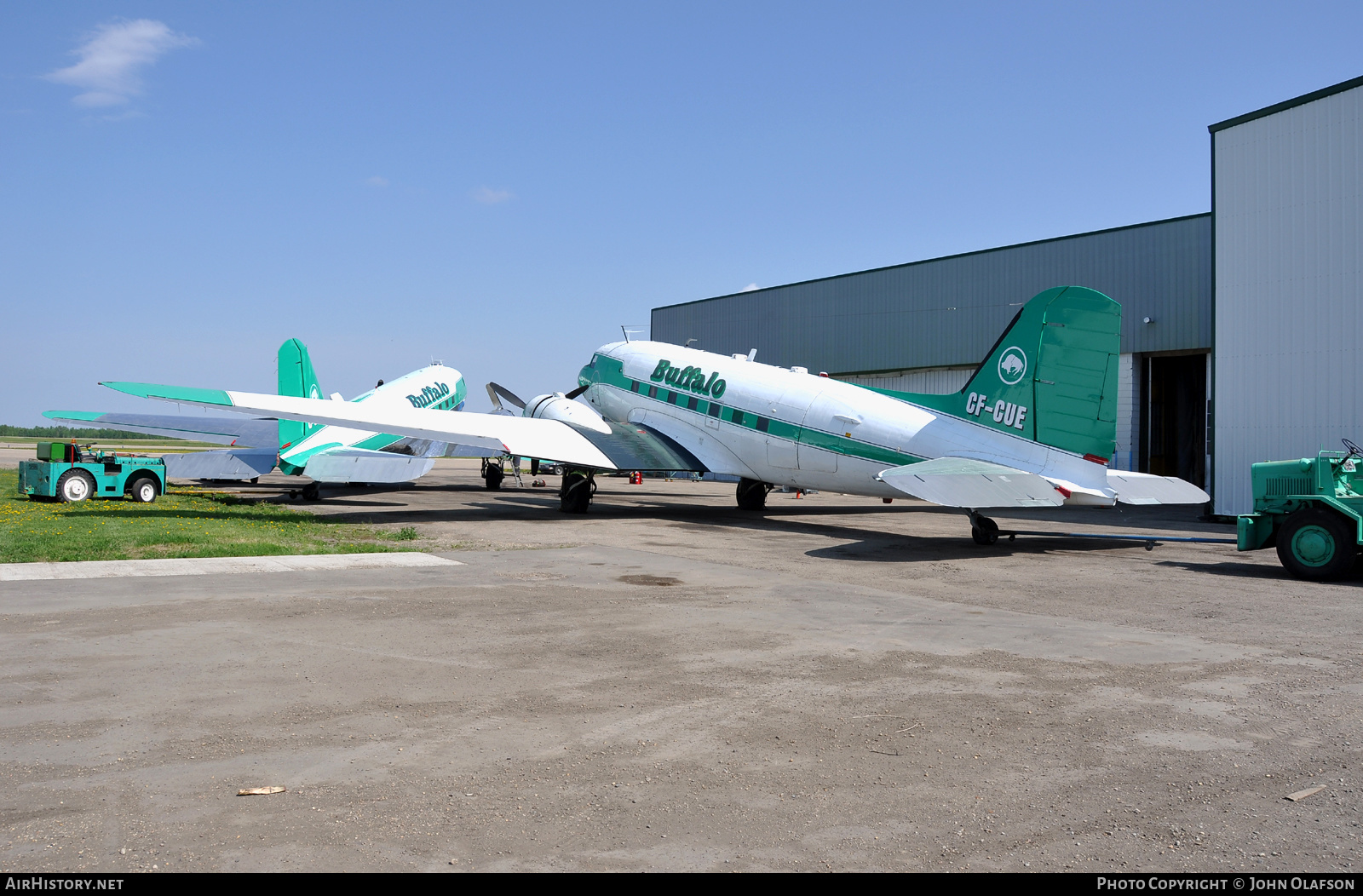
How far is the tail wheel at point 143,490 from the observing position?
25875 millimetres

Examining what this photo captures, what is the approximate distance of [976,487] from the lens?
Result: 15.1 metres

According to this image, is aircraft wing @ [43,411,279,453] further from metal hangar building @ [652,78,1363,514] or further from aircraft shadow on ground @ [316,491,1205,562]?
metal hangar building @ [652,78,1363,514]

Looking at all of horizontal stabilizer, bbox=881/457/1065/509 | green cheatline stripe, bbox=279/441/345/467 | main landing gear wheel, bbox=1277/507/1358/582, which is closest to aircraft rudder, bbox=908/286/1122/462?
horizontal stabilizer, bbox=881/457/1065/509

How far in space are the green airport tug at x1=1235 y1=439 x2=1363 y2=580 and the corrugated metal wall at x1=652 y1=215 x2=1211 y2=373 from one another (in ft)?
56.9

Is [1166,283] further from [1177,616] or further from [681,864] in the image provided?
[681,864]

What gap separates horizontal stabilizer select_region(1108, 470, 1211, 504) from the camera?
52.2 feet

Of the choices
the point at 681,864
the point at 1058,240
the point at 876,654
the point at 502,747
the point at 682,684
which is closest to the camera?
the point at 681,864

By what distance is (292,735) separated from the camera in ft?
18.7

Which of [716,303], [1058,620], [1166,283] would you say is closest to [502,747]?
[1058,620]

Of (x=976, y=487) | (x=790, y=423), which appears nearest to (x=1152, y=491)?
(x=976, y=487)

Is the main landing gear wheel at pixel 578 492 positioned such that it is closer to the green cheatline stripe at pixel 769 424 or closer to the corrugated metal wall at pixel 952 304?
the green cheatline stripe at pixel 769 424

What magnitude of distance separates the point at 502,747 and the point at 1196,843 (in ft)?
12.0

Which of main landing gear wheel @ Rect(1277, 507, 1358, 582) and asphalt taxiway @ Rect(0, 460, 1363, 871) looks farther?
main landing gear wheel @ Rect(1277, 507, 1358, 582)

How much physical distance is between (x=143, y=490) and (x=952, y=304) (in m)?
29.1
